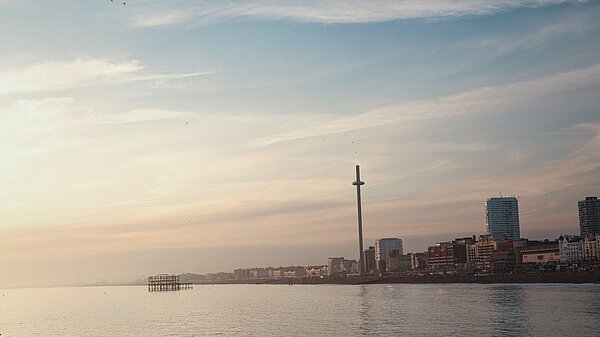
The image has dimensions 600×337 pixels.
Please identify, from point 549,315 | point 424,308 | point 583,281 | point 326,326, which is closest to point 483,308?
point 424,308

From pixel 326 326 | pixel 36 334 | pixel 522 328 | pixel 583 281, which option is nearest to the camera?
pixel 522 328

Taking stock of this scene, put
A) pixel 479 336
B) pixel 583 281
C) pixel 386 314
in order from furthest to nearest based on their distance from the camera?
1. pixel 583 281
2. pixel 386 314
3. pixel 479 336

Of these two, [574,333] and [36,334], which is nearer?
[574,333]

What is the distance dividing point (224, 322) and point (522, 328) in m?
40.1

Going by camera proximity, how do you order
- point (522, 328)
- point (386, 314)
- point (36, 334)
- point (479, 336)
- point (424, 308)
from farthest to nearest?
point (424, 308) < point (386, 314) < point (36, 334) < point (522, 328) < point (479, 336)

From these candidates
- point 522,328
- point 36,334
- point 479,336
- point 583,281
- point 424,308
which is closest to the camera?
point 479,336

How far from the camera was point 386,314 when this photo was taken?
309 feet

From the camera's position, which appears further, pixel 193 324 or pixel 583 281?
pixel 583 281

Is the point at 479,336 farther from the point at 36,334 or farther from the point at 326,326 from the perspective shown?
the point at 36,334

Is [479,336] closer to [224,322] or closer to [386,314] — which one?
[386,314]

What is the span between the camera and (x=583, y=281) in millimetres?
195875

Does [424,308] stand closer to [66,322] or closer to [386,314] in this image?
[386,314]

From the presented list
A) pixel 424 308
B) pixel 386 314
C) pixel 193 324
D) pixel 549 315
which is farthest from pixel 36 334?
pixel 549 315

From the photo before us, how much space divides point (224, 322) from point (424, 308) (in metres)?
29.8
